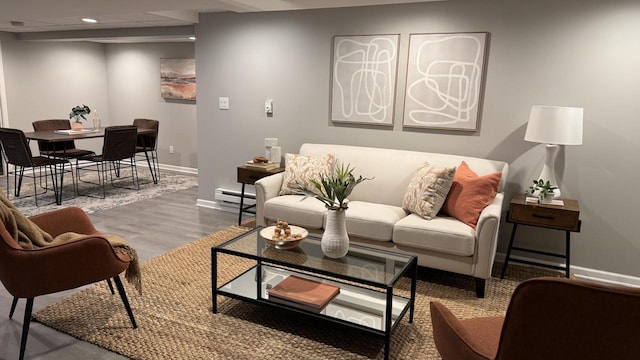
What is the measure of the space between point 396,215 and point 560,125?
1.29m

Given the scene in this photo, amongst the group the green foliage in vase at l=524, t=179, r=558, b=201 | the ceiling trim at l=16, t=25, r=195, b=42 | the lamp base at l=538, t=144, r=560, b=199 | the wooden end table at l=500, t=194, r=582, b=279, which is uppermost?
the ceiling trim at l=16, t=25, r=195, b=42

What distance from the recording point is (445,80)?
3.80 meters

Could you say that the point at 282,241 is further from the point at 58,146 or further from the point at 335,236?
the point at 58,146

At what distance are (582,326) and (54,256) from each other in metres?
2.26

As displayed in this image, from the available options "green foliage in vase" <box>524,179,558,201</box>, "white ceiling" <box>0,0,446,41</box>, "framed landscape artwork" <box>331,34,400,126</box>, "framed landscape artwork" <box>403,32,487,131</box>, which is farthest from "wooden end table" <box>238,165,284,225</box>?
"green foliage in vase" <box>524,179,558,201</box>

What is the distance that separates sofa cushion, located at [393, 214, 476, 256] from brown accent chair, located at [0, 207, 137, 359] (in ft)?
6.06

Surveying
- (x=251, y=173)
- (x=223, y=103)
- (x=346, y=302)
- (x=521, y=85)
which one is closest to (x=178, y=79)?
(x=223, y=103)

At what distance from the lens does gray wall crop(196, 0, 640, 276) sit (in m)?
3.31

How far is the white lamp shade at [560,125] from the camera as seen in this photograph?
124 inches

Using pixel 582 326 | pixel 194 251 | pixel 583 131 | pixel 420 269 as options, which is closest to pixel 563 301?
pixel 582 326

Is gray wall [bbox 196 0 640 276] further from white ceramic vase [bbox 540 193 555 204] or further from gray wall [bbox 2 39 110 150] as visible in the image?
gray wall [bbox 2 39 110 150]

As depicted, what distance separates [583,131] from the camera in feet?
11.2

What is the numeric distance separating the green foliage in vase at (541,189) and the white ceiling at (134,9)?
1.77 m

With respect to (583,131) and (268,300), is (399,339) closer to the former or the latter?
(268,300)
